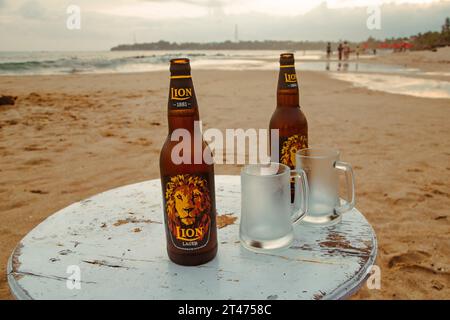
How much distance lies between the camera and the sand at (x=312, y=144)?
2775 mm

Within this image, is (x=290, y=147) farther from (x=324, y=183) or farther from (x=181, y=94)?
(x=181, y=94)

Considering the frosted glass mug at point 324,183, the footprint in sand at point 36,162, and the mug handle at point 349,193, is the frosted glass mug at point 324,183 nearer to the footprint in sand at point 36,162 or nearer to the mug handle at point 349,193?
the mug handle at point 349,193

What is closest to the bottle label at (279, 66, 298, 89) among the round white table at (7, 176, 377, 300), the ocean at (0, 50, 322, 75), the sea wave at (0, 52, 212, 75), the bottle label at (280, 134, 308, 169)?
the bottle label at (280, 134, 308, 169)

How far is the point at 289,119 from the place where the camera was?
4.76 ft

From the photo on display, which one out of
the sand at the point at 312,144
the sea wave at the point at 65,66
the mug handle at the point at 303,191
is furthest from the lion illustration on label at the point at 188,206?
Result: the sea wave at the point at 65,66

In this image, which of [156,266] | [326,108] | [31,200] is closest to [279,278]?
[156,266]

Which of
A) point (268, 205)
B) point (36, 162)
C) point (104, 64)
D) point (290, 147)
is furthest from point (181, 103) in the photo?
point (104, 64)

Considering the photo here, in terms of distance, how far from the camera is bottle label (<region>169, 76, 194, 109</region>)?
42.0 inches

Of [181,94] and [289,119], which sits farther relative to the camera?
[289,119]

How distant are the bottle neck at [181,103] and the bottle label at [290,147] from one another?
17.0 inches

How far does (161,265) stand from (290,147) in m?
0.65

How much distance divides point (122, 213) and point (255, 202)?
66 cm

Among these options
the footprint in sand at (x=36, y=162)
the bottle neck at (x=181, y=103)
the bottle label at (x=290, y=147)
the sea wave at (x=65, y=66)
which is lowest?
the footprint in sand at (x=36, y=162)
